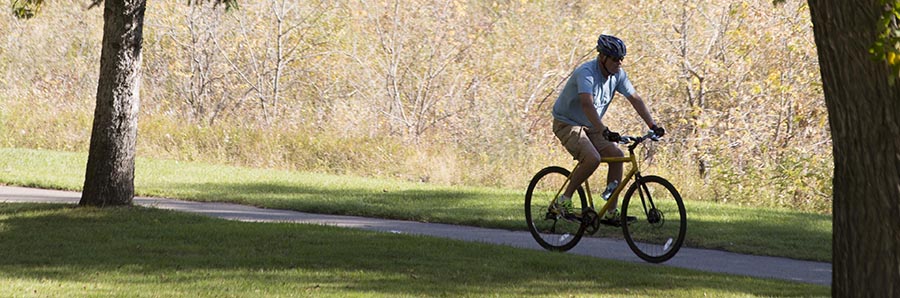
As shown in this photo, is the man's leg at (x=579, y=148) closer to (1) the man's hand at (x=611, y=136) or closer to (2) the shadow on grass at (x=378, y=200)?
(1) the man's hand at (x=611, y=136)

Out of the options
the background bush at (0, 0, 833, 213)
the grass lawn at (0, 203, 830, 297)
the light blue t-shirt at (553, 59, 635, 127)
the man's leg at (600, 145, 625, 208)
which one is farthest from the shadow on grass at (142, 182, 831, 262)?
the background bush at (0, 0, 833, 213)

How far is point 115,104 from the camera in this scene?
11.6 metres

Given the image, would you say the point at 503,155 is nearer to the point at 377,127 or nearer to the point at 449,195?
the point at 377,127

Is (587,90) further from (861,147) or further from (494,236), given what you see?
(861,147)

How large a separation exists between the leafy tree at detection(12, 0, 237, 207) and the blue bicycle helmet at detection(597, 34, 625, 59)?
4404 millimetres

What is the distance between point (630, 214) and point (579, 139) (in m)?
0.68

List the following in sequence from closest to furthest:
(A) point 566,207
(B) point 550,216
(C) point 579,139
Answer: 1. (C) point 579,139
2. (A) point 566,207
3. (B) point 550,216

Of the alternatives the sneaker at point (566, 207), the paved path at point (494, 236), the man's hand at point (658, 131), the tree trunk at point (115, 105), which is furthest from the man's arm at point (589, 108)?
the tree trunk at point (115, 105)

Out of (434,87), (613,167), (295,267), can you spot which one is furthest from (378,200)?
(434,87)

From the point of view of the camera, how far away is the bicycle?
9.45 meters

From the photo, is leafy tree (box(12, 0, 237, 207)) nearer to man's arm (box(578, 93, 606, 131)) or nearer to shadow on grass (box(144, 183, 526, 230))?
shadow on grass (box(144, 183, 526, 230))

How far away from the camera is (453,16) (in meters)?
27.7

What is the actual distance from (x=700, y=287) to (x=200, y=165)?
11625 millimetres

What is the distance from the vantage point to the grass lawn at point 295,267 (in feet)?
25.6
